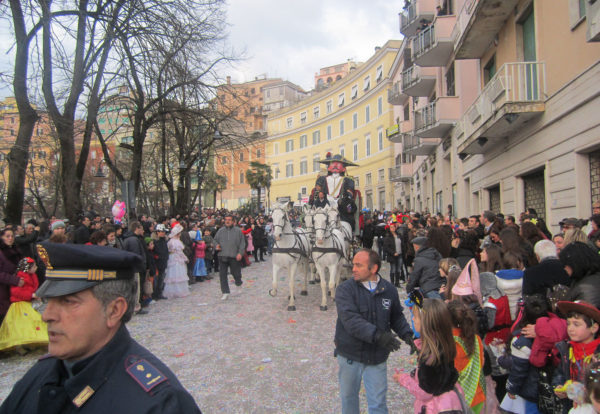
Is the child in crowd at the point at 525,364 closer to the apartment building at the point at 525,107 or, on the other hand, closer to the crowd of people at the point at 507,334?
the crowd of people at the point at 507,334

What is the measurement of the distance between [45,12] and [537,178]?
13550 mm

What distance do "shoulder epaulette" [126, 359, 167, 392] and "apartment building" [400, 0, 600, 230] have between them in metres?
8.30

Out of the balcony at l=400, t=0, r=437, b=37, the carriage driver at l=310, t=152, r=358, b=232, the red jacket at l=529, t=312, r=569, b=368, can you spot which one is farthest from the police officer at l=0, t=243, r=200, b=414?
the balcony at l=400, t=0, r=437, b=37

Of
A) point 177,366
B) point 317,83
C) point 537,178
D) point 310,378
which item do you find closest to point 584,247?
point 310,378

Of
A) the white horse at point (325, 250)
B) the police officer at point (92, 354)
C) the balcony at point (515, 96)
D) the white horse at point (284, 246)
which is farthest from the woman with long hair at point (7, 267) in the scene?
the balcony at point (515, 96)

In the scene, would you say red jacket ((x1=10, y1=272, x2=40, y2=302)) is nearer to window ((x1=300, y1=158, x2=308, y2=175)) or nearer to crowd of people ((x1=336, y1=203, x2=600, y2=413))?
crowd of people ((x1=336, y1=203, x2=600, y2=413))

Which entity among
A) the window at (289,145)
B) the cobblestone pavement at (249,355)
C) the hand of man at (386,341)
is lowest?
the cobblestone pavement at (249,355)

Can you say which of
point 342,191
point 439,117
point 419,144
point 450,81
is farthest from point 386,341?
point 419,144

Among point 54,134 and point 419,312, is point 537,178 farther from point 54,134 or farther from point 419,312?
point 54,134

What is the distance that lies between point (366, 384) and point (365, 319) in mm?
569

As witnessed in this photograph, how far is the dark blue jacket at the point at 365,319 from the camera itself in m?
3.42

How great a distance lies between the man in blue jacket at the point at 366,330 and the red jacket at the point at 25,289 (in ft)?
17.4

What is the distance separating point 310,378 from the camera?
535cm

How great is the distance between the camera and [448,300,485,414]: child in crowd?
320cm
